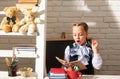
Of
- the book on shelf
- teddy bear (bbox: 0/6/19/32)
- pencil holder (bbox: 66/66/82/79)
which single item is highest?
teddy bear (bbox: 0/6/19/32)

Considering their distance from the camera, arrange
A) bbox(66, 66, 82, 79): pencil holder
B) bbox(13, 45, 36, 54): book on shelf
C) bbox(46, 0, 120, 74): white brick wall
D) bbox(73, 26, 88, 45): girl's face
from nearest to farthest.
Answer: bbox(66, 66, 82, 79): pencil holder < bbox(13, 45, 36, 54): book on shelf < bbox(73, 26, 88, 45): girl's face < bbox(46, 0, 120, 74): white brick wall

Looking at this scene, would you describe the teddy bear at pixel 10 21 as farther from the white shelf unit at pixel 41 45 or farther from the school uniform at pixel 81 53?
the school uniform at pixel 81 53

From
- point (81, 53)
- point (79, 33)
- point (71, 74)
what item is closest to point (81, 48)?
point (81, 53)

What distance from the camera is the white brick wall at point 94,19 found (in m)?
2.55

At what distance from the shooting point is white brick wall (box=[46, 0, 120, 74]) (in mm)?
2555

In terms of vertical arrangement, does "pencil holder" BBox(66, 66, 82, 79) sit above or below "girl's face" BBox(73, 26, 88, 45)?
below

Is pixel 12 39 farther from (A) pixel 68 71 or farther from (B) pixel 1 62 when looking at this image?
(A) pixel 68 71

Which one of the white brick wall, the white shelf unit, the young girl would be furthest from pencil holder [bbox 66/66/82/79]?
the white brick wall

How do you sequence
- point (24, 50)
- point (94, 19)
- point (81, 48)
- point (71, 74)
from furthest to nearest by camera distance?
point (94, 19), point (81, 48), point (24, 50), point (71, 74)

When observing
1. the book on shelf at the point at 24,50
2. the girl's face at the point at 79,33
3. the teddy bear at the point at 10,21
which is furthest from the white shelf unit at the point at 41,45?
the girl's face at the point at 79,33

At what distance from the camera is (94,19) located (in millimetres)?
2564

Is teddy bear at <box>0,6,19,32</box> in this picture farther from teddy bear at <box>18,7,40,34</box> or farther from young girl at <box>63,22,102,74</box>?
young girl at <box>63,22,102,74</box>

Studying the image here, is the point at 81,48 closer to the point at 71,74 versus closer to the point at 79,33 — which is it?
the point at 79,33

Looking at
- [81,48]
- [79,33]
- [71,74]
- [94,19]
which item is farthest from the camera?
[94,19]
